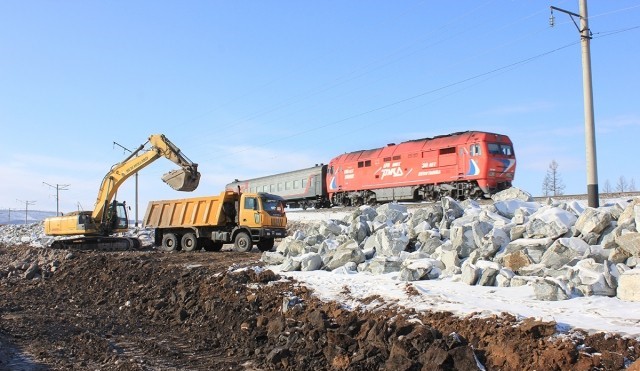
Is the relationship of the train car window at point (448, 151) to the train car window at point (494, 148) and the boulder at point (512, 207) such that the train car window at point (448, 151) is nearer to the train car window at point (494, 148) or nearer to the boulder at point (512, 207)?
the train car window at point (494, 148)

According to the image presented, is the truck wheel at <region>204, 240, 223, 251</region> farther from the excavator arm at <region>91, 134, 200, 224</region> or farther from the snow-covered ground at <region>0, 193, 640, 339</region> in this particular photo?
the snow-covered ground at <region>0, 193, 640, 339</region>

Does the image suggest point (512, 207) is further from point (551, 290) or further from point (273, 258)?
point (273, 258)

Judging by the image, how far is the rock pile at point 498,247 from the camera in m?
7.36

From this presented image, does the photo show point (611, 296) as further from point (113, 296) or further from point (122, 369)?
point (113, 296)

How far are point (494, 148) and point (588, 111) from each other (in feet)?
33.0

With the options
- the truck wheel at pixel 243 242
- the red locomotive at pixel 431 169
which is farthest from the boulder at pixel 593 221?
the red locomotive at pixel 431 169

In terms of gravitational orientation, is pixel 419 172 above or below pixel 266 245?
above

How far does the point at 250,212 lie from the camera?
64.2 ft

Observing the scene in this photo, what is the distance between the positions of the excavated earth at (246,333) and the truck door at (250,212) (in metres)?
5.67

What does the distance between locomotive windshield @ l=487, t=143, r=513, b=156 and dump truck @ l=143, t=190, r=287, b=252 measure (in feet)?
31.0

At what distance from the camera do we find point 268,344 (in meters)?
7.67

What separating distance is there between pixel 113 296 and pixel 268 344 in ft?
21.1

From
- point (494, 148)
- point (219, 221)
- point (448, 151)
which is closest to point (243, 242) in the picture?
point (219, 221)

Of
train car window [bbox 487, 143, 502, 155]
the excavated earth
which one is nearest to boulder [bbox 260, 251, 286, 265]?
the excavated earth
